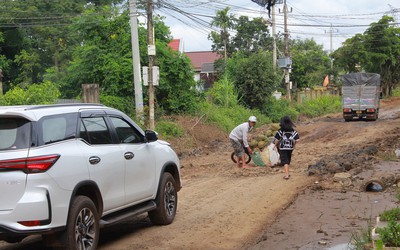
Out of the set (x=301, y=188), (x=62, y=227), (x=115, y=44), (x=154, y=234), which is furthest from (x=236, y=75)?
(x=62, y=227)

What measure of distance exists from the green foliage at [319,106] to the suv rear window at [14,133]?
41.3m

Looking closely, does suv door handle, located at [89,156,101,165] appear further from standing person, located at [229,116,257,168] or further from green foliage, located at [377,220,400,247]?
standing person, located at [229,116,257,168]

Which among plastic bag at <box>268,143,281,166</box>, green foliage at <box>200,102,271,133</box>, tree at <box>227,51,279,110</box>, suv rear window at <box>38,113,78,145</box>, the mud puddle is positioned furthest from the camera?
tree at <box>227,51,279,110</box>

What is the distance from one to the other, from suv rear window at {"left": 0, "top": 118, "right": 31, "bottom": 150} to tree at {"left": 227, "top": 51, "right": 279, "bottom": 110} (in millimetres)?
29635

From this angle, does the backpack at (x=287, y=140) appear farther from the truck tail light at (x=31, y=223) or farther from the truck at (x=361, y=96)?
the truck at (x=361, y=96)

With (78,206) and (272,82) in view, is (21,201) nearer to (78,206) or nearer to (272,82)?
(78,206)

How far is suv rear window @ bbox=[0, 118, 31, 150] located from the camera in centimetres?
616

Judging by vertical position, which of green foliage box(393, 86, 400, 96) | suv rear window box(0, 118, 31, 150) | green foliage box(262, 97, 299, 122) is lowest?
green foliage box(393, 86, 400, 96)

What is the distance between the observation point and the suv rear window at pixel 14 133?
616cm

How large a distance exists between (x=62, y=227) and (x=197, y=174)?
1017cm

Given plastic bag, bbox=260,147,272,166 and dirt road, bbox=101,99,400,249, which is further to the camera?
plastic bag, bbox=260,147,272,166

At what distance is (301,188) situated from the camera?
12859 millimetres

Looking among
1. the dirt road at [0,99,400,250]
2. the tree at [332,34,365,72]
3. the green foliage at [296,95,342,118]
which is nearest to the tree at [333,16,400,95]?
the tree at [332,34,365,72]

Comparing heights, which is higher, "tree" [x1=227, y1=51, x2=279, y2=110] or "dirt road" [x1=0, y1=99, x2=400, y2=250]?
"tree" [x1=227, y1=51, x2=279, y2=110]
